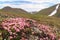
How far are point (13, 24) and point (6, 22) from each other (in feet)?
3.43

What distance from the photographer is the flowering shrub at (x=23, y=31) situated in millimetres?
21750

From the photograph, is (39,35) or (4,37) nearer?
(4,37)

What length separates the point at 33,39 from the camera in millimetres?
22891

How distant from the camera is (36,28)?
23891 millimetres

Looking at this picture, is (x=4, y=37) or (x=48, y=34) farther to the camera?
(x=48, y=34)

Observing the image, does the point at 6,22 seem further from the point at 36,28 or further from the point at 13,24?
the point at 36,28

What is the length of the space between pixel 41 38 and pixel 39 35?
386 mm

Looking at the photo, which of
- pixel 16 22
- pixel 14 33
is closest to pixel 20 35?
pixel 14 33

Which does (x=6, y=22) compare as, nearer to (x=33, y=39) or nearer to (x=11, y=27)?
(x=11, y=27)

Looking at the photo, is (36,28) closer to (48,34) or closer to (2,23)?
(48,34)

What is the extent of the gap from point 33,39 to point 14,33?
2165 mm

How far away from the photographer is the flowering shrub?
71.4 ft

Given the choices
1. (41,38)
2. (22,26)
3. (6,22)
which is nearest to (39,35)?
(41,38)

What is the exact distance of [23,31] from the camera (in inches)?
886
